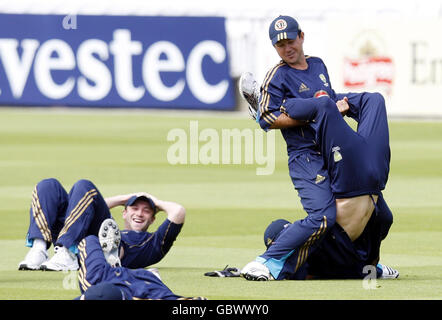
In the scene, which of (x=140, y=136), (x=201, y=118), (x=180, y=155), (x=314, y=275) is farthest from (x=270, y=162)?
(x=314, y=275)

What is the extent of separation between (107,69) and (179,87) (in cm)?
208

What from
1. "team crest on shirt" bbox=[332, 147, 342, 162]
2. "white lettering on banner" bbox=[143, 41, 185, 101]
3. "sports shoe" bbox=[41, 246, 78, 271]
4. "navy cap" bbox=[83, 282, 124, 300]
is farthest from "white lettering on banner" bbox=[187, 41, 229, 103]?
"navy cap" bbox=[83, 282, 124, 300]

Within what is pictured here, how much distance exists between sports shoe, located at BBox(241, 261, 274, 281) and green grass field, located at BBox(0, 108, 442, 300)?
73 millimetres

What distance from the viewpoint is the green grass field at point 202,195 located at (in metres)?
8.46

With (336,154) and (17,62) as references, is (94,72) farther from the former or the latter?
(336,154)

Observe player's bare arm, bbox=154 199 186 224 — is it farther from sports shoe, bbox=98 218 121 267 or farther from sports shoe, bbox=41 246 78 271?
sports shoe, bbox=98 218 121 267

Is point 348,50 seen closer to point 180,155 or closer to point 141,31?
point 141,31

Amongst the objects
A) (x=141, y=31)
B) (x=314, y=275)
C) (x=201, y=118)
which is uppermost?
(x=141, y=31)

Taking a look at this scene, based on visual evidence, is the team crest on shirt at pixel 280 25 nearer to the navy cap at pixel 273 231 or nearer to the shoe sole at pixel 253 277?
the navy cap at pixel 273 231

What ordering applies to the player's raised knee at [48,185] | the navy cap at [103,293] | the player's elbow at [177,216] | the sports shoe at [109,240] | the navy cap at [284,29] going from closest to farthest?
the navy cap at [103,293], the sports shoe at [109,240], the navy cap at [284,29], the player's elbow at [177,216], the player's raised knee at [48,185]

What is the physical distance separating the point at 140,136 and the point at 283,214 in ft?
38.6

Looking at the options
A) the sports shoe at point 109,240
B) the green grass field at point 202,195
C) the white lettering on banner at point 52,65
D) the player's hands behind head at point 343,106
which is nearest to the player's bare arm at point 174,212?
the green grass field at point 202,195

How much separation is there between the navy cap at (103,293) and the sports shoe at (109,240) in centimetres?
105

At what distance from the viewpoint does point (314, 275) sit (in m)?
9.02
